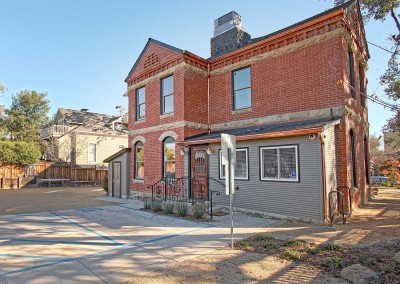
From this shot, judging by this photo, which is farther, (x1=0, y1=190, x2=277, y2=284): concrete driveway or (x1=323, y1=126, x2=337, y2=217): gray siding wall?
(x1=323, y1=126, x2=337, y2=217): gray siding wall

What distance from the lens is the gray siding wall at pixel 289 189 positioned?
8.46 m

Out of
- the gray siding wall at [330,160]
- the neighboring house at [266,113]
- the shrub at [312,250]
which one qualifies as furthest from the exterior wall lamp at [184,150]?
the shrub at [312,250]

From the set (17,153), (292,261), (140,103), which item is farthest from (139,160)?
(17,153)

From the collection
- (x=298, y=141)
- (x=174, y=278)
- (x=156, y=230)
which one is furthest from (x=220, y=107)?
(x=174, y=278)

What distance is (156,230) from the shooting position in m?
7.90

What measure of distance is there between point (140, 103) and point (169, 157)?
14.2 ft

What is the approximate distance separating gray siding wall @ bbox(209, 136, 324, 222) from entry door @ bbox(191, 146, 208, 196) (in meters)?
1.92

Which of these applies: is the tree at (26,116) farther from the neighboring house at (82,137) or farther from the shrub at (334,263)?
the shrub at (334,263)

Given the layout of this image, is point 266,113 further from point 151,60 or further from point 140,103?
point 140,103

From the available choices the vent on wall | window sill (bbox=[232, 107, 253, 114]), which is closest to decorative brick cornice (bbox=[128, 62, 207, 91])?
the vent on wall

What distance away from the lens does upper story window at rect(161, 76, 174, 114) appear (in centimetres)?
1380

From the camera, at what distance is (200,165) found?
40.4 feet

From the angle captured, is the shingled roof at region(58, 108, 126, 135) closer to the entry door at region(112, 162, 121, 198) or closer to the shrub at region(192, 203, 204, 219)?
the entry door at region(112, 162, 121, 198)

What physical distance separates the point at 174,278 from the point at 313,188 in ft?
18.8
